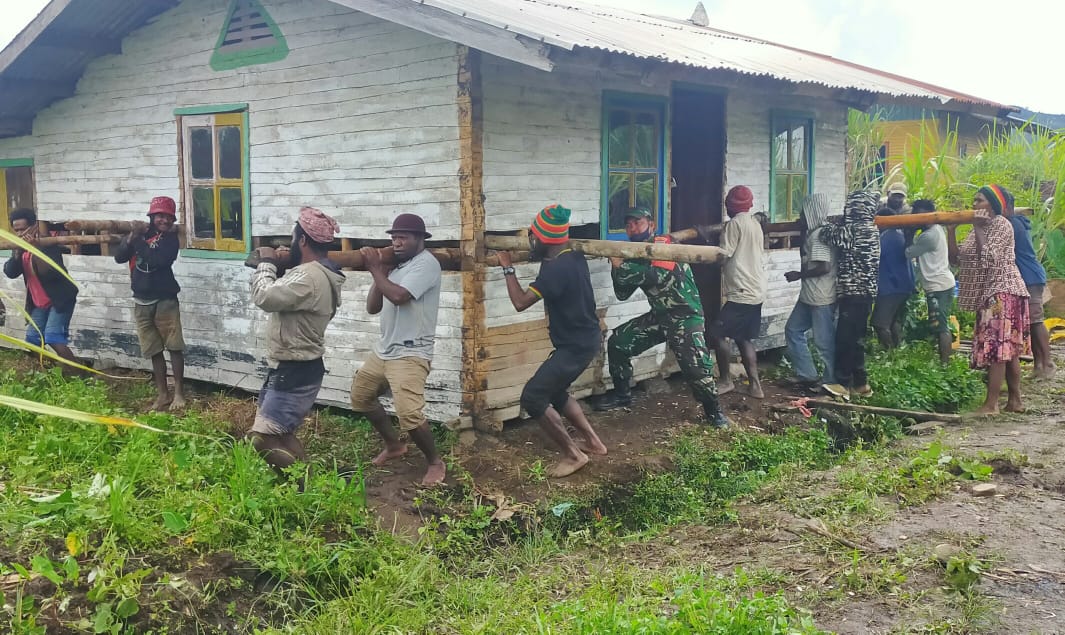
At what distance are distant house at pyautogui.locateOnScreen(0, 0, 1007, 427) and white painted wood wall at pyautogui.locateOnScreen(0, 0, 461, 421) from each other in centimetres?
2

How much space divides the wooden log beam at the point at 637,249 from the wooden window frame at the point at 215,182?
2.52 metres

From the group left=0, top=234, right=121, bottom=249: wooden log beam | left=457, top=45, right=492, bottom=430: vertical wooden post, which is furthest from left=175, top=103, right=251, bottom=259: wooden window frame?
left=457, top=45, right=492, bottom=430: vertical wooden post

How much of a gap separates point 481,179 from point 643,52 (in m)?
1.39

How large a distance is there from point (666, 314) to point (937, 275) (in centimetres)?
400

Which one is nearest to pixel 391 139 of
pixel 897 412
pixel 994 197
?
pixel 897 412

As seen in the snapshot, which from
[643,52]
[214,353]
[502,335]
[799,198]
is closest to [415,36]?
[643,52]

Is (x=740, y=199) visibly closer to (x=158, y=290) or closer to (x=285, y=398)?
(x=285, y=398)

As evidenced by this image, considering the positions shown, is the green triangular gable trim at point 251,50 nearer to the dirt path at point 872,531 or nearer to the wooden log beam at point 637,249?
the wooden log beam at point 637,249

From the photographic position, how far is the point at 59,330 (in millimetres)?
7855

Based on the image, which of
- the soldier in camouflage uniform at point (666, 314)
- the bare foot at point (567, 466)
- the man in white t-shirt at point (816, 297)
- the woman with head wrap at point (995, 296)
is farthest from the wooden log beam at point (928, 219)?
the bare foot at point (567, 466)

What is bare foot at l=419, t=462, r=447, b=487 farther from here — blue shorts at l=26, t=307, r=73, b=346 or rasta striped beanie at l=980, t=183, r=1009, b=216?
rasta striped beanie at l=980, t=183, r=1009, b=216

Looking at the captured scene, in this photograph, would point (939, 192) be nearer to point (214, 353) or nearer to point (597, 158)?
point (597, 158)

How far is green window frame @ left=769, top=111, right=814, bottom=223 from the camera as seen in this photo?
9.23m

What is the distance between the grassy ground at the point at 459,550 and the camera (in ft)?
12.0
